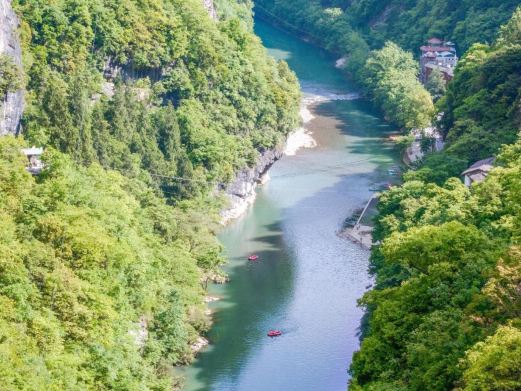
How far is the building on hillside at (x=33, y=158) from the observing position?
5625 cm

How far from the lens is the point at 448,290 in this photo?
41625 millimetres

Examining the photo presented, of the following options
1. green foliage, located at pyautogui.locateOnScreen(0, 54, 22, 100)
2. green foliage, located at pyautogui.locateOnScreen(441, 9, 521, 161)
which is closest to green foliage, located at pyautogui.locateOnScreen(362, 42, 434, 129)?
green foliage, located at pyautogui.locateOnScreen(441, 9, 521, 161)

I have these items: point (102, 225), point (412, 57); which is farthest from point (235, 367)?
point (412, 57)

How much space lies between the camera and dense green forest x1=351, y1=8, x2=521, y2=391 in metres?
36.1

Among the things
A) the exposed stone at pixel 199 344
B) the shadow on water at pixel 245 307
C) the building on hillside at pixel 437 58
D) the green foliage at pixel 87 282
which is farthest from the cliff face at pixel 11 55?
the building on hillside at pixel 437 58

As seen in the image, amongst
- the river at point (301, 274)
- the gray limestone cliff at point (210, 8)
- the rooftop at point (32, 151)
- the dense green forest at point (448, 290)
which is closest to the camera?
the dense green forest at point (448, 290)

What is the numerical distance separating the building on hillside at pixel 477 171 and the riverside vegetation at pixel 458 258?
3.29 ft

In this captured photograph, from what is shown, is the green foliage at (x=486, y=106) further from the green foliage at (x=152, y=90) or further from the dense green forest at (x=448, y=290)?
the green foliage at (x=152, y=90)

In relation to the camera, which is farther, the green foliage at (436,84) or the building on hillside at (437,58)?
the building on hillside at (437,58)

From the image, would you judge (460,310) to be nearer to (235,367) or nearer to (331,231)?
(235,367)

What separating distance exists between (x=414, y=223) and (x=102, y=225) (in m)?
16.5

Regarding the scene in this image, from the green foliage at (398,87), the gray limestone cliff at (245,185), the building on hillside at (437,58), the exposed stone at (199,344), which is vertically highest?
the building on hillside at (437,58)

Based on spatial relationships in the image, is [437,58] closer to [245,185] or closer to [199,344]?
[245,185]

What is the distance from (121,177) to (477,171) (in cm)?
2060
